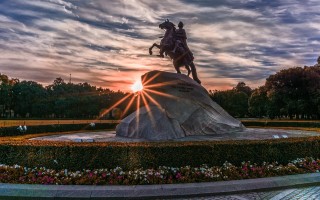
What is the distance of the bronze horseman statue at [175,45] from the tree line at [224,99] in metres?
35.5

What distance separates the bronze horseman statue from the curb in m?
10.9

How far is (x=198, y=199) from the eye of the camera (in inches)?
310

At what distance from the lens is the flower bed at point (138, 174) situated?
28.7 ft

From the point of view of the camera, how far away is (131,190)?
7965 millimetres

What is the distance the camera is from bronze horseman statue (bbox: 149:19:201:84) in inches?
721

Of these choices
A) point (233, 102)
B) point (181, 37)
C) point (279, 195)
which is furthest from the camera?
point (233, 102)

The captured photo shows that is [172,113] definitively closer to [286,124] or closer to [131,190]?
[131,190]

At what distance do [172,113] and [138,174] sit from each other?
754 centimetres

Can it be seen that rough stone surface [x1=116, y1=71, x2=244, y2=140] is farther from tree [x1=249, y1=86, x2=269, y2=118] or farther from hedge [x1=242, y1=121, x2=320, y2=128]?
tree [x1=249, y1=86, x2=269, y2=118]

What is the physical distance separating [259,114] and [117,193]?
64.5m

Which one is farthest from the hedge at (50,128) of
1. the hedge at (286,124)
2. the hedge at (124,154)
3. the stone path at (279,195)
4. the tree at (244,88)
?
the tree at (244,88)

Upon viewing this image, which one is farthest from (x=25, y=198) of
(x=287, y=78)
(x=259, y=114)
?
(x=259, y=114)

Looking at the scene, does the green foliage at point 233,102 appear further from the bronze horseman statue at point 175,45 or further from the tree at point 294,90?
the bronze horseman statue at point 175,45

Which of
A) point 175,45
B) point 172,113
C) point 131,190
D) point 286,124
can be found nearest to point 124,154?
Result: point 131,190
